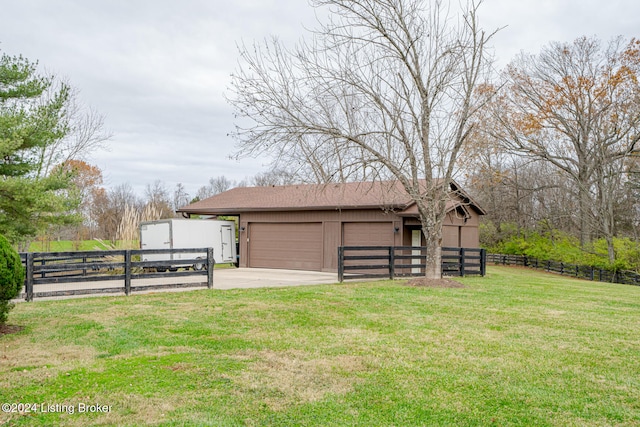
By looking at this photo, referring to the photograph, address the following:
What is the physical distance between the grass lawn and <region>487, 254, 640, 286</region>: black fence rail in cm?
1739

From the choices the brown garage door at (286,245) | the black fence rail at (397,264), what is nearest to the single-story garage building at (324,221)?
the brown garage door at (286,245)

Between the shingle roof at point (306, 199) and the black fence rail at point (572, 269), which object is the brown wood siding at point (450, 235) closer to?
the shingle roof at point (306, 199)

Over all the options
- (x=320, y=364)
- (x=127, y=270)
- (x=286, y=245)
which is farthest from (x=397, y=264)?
(x=320, y=364)

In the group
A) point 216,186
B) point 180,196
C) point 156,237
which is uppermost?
point 216,186

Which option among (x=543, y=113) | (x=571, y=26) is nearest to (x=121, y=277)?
(x=571, y=26)

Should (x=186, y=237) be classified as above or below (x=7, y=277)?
above

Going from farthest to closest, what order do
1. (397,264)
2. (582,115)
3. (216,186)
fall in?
(216,186), (582,115), (397,264)

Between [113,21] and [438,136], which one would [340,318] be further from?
[113,21]

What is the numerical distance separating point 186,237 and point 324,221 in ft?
17.1

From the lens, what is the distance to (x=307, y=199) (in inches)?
756

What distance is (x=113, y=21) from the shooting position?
12.7 metres

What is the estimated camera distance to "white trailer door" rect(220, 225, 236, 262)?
65.4 ft

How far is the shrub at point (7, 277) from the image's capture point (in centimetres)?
614

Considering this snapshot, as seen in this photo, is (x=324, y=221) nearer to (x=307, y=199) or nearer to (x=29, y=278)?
(x=307, y=199)
